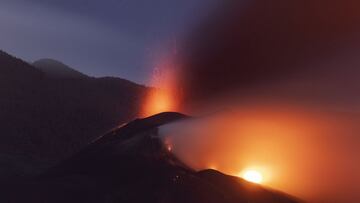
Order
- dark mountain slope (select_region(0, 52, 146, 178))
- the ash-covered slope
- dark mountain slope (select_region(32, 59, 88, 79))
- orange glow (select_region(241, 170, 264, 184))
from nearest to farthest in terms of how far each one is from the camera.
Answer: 1. the ash-covered slope
2. orange glow (select_region(241, 170, 264, 184))
3. dark mountain slope (select_region(0, 52, 146, 178))
4. dark mountain slope (select_region(32, 59, 88, 79))

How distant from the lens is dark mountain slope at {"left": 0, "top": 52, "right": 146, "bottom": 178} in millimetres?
94812

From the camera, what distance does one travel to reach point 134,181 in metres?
48.9

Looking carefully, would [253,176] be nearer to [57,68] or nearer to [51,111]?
[51,111]

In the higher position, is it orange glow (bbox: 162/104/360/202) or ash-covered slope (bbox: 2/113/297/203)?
orange glow (bbox: 162/104/360/202)

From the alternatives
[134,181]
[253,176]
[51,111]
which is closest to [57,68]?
[51,111]

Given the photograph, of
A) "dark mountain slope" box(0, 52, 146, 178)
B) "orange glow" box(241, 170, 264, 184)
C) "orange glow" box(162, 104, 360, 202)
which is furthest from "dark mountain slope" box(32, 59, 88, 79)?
"orange glow" box(241, 170, 264, 184)

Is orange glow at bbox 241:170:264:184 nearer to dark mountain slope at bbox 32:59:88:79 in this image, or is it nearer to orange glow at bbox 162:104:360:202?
orange glow at bbox 162:104:360:202

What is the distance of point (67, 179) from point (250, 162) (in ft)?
52.0

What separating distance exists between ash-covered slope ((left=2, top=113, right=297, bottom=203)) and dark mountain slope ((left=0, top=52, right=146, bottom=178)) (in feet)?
41.4

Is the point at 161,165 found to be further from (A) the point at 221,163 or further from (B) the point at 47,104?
(B) the point at 47,104

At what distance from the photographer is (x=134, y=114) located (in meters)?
141

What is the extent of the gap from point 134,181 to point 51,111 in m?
68.0

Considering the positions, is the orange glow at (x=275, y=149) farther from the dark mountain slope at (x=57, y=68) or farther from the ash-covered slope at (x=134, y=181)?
the dark mountain slope at (x=57, y=68)

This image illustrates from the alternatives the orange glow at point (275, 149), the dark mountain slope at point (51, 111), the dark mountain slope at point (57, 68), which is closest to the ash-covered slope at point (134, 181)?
the orange glow at point (275, 149)
